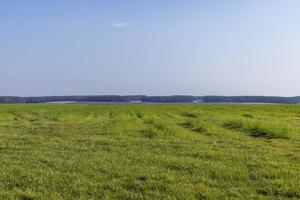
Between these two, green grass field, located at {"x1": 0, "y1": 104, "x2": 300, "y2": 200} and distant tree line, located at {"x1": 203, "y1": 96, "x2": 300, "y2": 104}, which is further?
distant tree line, located at {"x1": 203, "y1": 96, "x2": 300, "y2": 104}

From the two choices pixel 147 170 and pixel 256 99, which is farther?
pixel 256 99

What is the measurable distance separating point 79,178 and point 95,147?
5798 millimetres

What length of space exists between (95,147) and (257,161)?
5734 mm

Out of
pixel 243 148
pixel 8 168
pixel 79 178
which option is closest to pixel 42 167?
pixel 8 168

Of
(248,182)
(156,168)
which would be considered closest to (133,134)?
(156,168)

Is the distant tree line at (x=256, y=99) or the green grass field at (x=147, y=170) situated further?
the distant tree line at (x=256, y=99)

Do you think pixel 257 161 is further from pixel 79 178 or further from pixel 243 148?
pixel 79 178

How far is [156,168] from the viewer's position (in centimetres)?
1162

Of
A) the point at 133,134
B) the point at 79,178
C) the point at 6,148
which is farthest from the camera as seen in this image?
the point at 133,134

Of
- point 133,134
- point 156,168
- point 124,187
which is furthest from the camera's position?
point 133,134

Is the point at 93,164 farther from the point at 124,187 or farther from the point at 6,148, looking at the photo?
the point at 6,148

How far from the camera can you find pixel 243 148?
16.6 meters

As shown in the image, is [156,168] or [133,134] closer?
[156,168]

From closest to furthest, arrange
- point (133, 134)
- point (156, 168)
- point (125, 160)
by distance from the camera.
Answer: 1. point (156, 168)
2. point (125, 160)
3. point (133, 134)
